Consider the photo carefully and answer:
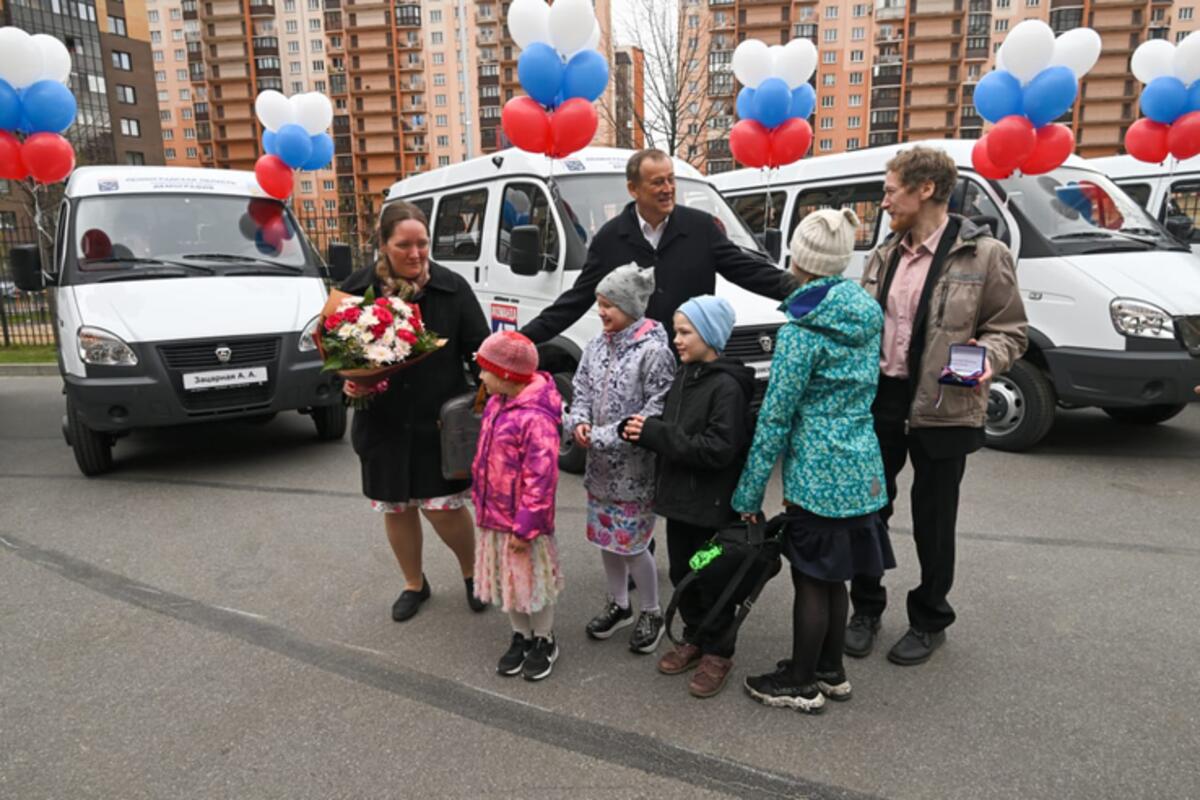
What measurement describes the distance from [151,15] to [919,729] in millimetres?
101174

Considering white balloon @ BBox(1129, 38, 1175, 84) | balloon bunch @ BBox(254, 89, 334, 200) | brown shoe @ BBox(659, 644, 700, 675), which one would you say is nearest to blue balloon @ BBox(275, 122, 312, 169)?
balloon bunch @ BBox(254, 89, 334, 200)

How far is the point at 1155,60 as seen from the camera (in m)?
8.09

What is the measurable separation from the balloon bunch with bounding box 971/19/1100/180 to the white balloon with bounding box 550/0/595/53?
338cm

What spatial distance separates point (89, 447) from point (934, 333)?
5.85 m

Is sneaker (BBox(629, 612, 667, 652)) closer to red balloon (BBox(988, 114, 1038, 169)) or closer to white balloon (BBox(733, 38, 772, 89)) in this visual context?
red balloon (BBox(988, 114, 1038, 169))

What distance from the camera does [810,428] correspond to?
8.34 feet

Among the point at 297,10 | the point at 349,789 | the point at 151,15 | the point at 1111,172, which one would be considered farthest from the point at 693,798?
the point at 151,15

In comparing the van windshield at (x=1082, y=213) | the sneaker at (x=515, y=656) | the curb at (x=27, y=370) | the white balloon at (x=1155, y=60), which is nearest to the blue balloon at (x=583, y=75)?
the van windshield at (x=1082, y=213)

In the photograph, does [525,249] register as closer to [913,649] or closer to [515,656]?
[515,656]

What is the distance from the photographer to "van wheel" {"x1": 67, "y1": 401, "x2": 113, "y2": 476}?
5645mm

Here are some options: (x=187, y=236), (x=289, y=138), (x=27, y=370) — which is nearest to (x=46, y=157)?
(x=289, y=138)

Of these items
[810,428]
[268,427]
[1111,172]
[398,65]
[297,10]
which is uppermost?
[297,10]

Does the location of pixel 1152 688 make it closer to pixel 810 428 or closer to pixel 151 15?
pixel 810 428

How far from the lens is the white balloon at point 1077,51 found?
251 inches
